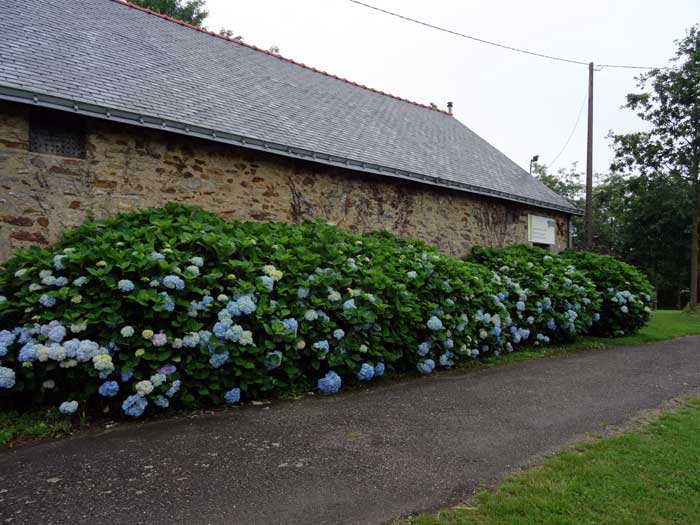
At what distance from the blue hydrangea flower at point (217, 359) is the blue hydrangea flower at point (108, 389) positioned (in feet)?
2.43

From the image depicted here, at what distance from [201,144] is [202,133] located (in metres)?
0.40

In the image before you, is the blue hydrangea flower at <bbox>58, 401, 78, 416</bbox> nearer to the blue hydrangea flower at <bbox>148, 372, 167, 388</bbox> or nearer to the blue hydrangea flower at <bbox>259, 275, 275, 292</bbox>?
the blue hydrangea flower at <bbox>148, 372, 167, 388</bbox>

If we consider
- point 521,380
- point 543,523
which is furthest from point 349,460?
point 521,380

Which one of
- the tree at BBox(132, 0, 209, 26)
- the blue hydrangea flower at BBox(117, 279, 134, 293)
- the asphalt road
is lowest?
the asphalt road

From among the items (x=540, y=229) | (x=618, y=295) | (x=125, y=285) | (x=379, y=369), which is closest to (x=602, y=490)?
(x=379, y=369)

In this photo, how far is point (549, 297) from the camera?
8.01 metres

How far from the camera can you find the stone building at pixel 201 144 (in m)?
5.90

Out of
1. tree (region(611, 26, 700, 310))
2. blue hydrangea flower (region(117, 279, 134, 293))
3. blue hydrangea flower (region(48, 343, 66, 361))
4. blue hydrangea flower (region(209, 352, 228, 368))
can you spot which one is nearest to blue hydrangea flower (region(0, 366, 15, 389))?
blue hydrangea flower (region(48, 343, 66, 361))

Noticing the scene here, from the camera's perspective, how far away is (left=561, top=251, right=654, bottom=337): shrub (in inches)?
369

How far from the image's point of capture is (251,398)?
4.44m

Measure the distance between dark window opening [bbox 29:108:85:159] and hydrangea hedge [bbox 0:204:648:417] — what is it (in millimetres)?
1379

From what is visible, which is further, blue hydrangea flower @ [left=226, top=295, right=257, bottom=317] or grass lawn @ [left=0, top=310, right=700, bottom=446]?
blue hydrangea flower @ [left=226, top=295, right=257, bottom=317]

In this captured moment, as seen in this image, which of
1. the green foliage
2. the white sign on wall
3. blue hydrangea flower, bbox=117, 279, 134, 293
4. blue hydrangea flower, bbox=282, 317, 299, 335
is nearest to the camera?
the green foliage

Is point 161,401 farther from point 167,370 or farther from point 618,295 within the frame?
point 618,295
